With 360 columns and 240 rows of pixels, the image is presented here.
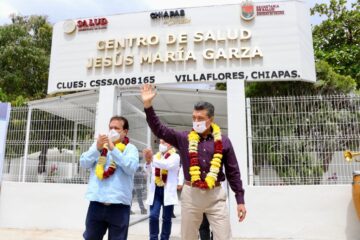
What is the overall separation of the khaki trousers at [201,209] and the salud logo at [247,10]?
525 cm

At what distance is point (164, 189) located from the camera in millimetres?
5094

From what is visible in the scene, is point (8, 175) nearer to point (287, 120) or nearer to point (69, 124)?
point (69, 124)

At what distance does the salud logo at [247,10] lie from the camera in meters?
7.37

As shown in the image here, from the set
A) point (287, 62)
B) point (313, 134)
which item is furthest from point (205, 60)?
point (313, 134)

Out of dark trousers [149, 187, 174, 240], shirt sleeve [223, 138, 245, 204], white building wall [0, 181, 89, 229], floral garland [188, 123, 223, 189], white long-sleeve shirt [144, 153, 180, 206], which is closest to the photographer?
floral garland [188, 123, 223, 189]

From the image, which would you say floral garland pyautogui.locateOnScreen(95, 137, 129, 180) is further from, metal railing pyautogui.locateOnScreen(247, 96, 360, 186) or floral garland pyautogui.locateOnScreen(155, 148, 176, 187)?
metal railing pyautogui.locateOnScreen(247, 96, 360, 186)

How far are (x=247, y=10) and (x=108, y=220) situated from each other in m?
5.83

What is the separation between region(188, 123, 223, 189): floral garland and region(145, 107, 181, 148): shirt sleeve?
0.52 ft

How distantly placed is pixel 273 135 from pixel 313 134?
0.69m

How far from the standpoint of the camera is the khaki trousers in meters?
2.95

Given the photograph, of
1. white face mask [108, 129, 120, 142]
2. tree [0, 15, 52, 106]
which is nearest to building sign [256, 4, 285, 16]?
white face mask [108, 129, 120, 142]

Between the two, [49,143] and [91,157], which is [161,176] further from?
[49,143]

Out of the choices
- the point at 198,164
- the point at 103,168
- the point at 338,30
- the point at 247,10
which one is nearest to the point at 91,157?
the point at 103,168

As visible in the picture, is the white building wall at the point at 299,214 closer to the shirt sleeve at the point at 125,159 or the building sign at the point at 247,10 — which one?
the building sign at the point at 247,10
